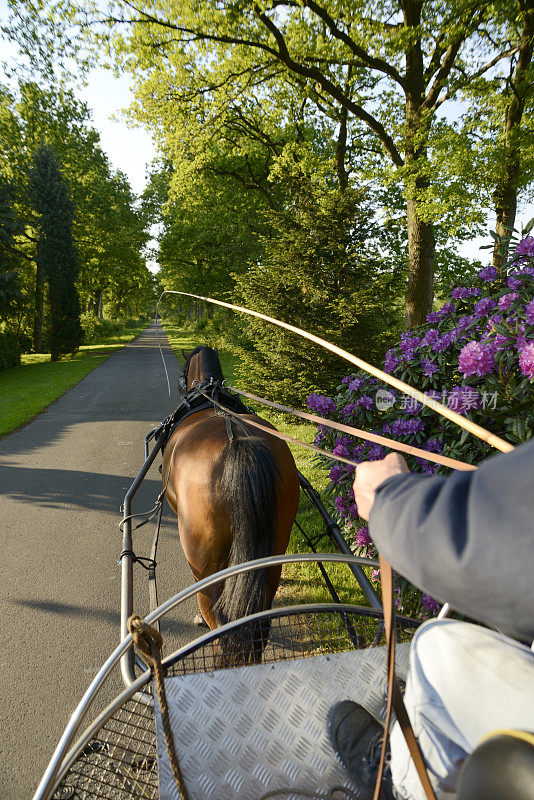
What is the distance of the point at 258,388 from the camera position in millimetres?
7828

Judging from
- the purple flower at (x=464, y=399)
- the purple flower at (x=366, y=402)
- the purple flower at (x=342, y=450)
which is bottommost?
the purple flower at (x=342, y=450)

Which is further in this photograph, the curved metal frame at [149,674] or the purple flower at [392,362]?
the purple flower at [392,362]

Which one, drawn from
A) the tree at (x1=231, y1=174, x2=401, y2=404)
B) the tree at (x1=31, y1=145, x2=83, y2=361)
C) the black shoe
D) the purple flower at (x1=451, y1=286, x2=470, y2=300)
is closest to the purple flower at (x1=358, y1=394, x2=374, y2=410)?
the purple flower at (x1=451, y1=286, x2=470, y2=300)

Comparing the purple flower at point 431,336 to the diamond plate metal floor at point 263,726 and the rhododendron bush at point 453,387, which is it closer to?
the rhododendron bush at point 453,387

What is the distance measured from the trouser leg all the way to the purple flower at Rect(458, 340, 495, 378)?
1.67m

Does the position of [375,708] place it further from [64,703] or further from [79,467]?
[79,467]

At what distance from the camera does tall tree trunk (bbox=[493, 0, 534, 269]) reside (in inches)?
306

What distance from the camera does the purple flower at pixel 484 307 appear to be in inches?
108

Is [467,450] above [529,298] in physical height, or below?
below

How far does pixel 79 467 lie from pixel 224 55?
1017 cm

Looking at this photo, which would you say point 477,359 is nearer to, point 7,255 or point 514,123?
point 514,123

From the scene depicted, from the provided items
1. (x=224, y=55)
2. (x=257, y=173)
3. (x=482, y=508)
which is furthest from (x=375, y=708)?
(x=257, y=173)

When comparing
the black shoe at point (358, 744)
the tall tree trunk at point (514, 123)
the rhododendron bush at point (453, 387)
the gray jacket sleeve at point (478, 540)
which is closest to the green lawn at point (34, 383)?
the rhododendron bush at point (453, 387)

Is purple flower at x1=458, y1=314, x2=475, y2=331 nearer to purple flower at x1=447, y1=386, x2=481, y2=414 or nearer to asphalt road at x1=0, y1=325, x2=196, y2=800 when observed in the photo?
purple flower at x1=447, y1=386, x2=481, y2=414
